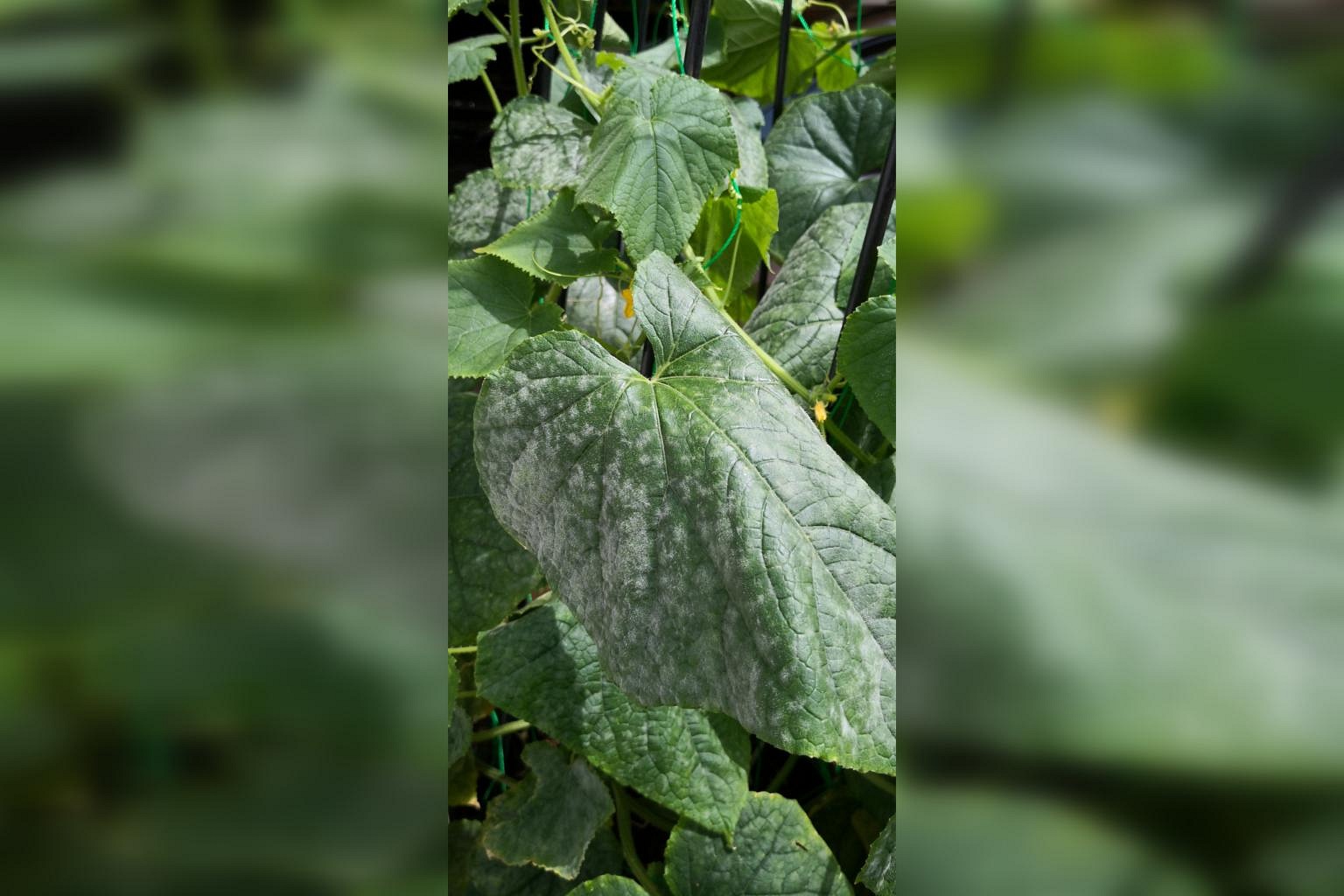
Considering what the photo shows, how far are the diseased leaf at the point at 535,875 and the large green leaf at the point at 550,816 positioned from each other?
62 mm

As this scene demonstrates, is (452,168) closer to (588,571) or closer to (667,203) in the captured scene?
(667,203)

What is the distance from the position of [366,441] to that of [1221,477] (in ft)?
0.46

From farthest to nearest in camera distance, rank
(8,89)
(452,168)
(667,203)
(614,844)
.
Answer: (452,168)
(614,844)
(667,203)
(8,89)

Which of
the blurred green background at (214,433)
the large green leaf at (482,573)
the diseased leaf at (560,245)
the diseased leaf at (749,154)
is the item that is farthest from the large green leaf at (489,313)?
the blurred green background at (214,433)

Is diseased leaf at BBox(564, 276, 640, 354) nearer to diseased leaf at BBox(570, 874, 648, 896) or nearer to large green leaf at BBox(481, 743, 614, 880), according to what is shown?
large green leaf at BBox(481, 743, 614, 880)

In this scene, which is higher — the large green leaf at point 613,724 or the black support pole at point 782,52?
the black support pole at point 782,52

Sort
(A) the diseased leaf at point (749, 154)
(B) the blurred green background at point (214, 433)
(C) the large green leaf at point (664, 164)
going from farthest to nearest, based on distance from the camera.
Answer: (A) the diseased leaf at point (749, 154), (C) the large green leaf at point (664, 164), (B) the blurred green background at point (214, 433)

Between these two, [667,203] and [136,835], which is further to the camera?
[667,203]

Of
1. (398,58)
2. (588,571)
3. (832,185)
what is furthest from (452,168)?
(398,58)

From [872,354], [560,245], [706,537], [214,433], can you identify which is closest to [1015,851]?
[214,433]

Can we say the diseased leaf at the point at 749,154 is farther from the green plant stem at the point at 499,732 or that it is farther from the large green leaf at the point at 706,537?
the green plant stem at the point at 499,732

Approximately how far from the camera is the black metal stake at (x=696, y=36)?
0.74 m

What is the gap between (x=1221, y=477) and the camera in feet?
0.47

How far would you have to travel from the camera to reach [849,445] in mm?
862
